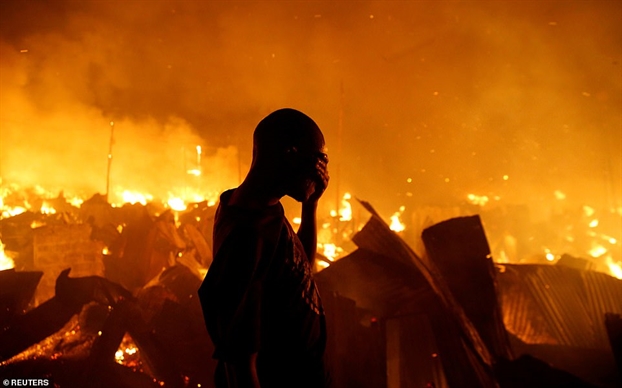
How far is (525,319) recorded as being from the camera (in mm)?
4562

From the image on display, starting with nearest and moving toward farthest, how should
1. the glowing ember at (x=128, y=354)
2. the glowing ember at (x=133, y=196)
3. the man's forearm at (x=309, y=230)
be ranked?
the man's forearm at (x=309, y=230), the glowing ember at (x=128, y=354), the glowing ember at (x=133, y=196)

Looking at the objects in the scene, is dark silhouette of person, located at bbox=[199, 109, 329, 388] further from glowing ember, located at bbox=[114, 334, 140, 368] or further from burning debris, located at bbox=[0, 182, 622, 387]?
glowing ember, located at bbox=[114, 334, 140, 368]

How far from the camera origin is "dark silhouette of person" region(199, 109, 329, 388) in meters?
1.16

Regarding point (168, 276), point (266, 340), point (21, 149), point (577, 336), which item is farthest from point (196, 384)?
point (21, 149)

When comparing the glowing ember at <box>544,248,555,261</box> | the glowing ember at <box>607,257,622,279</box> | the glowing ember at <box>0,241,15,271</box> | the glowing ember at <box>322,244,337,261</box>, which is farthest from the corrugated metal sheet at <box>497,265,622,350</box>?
the glowing ember at <box>0,241,15,271</box>

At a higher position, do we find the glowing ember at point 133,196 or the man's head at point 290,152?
the glowing ember at point 133,196

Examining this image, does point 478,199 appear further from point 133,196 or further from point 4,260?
point 133,196

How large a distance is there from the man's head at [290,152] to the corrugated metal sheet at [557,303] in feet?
13.8

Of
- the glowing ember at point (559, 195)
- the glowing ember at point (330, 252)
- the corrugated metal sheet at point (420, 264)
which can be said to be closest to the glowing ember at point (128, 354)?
the corrugated metal sheet at point (420, 264)

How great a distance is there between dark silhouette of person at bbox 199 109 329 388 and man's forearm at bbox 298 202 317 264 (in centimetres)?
27

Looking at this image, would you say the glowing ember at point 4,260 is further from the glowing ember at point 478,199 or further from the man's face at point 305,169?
the glowing ember at point 478,199

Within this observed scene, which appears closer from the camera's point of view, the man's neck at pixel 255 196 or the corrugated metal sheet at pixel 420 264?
the man's neck at pixel 255 196

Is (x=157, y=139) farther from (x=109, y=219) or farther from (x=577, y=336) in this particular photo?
Result: (x=577, y=336)

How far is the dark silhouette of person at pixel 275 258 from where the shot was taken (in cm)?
116
